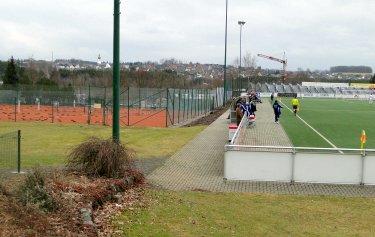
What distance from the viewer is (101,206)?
9867 millimetres

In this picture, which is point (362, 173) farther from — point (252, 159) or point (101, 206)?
point (101, 206)

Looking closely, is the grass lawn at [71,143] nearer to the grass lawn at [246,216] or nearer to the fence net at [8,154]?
the fence net at [8,154]

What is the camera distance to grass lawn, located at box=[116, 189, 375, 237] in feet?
30.0

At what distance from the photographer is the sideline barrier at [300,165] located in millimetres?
14109

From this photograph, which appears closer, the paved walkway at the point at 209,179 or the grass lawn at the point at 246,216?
the grass lawn at the point at 246,216

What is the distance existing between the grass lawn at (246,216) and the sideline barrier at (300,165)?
1.61 meters

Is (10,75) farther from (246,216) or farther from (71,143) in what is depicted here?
(246,216)

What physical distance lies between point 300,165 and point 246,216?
421 centimetres

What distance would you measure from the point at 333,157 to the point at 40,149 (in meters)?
12.9

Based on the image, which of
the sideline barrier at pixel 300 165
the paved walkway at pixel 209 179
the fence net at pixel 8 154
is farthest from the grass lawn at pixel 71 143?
the sideline barrier at pixel 300 165

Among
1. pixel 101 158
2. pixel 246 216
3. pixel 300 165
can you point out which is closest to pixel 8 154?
pixel 101 158

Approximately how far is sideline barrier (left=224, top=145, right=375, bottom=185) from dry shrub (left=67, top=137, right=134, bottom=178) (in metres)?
3.32

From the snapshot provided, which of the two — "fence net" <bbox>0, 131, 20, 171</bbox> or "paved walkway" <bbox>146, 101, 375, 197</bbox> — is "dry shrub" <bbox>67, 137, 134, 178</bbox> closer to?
"paved walkway" <bbox>146, 101, 375, 197</bbox>

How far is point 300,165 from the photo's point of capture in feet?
46.7
